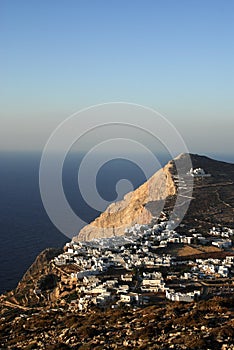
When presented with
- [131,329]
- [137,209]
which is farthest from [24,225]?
[131,329]

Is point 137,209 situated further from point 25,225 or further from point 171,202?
point 25,225

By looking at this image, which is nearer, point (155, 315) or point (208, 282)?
point (155, 315)

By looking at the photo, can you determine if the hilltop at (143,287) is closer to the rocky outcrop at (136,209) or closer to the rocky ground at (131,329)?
the rocky ground at (131,329)

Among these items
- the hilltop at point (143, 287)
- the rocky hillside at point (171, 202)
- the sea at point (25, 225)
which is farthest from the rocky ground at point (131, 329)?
the sea at point (25, 225)

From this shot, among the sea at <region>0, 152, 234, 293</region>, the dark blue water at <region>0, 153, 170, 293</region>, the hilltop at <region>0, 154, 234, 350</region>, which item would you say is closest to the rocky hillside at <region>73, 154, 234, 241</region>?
the hilltop at <region>0, 154, 234, 350</region>

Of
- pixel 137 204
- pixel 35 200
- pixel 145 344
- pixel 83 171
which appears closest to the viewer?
pixel 145 344

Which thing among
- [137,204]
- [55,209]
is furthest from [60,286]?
[55,209]

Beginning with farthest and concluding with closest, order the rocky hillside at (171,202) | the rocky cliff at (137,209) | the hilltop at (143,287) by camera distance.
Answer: the rocky cliff at (137,209)
the rocky hillside at (171,202)
the hilltop at (143,287)

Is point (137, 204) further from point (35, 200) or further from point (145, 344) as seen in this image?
point (35, 200)
